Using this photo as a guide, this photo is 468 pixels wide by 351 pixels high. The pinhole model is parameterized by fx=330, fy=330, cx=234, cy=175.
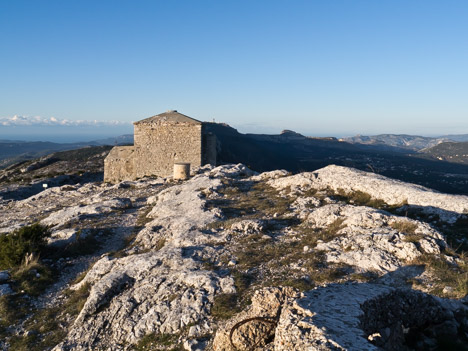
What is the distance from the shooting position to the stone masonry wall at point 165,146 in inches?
1134

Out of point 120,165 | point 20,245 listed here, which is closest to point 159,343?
point 20,245

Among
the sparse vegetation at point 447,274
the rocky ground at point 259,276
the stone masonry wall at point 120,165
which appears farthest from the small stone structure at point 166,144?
the sparse vegetation at point 447,274

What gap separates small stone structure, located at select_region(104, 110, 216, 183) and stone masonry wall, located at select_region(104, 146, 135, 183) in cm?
48

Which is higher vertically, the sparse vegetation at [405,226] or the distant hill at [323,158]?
the sparse vegetation at [405,226]

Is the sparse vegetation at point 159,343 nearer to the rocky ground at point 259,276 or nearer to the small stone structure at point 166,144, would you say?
the rocky ground at point 259,276

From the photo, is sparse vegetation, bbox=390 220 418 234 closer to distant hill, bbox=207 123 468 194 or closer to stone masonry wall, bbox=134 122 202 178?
stone masonry wall, bbox=134 122 202 178

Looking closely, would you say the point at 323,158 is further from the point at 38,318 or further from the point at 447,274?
the point at 38,318

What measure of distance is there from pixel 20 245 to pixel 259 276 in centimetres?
887

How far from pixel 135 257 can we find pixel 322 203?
774 centimetres

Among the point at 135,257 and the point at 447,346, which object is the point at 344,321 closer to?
the point at 447,346

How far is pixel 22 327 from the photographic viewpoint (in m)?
8.05

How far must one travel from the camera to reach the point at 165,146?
29.2 m

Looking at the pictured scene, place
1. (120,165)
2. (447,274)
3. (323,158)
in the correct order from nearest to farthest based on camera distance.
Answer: (447,274) → (120,165) → (323,158)

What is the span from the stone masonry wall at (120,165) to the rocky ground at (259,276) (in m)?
15.0
